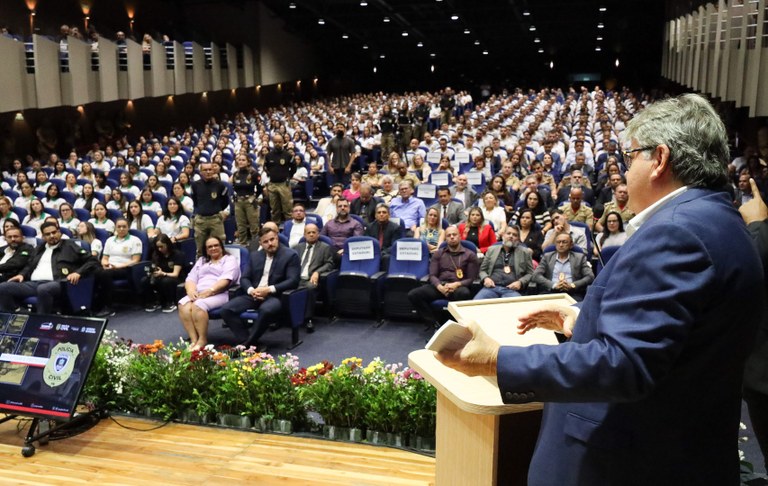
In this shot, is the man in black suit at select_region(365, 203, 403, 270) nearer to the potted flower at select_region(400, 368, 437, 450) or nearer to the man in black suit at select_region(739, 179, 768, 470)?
the potted flower at select_region(400, 368, 437, 450)

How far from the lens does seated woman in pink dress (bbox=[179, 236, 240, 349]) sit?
6.95 meters

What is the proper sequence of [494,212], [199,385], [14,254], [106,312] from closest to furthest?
[199,385] → [14,254] → [106,312] → [494,212]

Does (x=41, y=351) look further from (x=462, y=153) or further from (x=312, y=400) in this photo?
(x=462, y=153)

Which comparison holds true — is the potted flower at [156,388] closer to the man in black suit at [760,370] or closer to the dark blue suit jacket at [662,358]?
the man in black suit at [760,370]

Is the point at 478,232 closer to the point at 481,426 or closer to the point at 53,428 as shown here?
the point at 53,428

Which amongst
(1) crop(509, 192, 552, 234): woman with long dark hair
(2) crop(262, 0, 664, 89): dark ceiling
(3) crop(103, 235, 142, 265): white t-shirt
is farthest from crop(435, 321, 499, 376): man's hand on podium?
(2) crop(262, 0, 664, 89): dark ceiling

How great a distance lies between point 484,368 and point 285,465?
223cm

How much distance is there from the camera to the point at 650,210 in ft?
4.43

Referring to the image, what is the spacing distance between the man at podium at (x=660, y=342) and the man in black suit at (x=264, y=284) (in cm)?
568

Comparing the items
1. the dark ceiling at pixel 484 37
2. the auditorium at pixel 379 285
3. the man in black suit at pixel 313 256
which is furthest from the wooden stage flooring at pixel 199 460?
the dark ceiling at pixel 484 37

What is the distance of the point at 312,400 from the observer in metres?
3.95

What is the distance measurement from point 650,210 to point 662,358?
0.30m

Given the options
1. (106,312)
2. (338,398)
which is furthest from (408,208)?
(338,398)

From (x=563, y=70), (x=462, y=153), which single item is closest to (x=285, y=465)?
(x=462, y=153)
